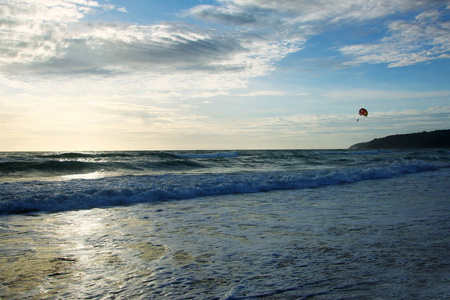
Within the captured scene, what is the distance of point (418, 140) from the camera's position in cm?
10706

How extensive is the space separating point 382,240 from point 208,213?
3.48m

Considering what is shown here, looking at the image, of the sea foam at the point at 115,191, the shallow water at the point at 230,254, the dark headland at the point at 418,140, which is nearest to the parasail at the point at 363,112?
the sea foam at the point at 115,191

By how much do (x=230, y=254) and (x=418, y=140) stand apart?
12158 cm

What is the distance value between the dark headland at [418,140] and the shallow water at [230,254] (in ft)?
367

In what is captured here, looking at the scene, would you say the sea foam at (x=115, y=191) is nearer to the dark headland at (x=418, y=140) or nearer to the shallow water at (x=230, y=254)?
the shallow water at (x=230, y=254)

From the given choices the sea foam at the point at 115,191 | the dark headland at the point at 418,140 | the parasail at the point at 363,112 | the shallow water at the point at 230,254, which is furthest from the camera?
the dark headland at the point at 418,140

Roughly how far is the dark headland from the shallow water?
367ft

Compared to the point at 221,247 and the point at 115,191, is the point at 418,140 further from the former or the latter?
the point at 221,247

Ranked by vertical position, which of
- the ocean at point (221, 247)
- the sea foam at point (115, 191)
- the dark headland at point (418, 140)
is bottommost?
the ocean at point (221, 247)

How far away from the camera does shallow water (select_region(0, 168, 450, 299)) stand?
2.98 metres

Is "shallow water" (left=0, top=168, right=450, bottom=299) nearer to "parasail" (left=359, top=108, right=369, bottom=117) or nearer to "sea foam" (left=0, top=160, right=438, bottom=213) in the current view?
"sea foam" (left=0, top=160, right=438, bottom=213)

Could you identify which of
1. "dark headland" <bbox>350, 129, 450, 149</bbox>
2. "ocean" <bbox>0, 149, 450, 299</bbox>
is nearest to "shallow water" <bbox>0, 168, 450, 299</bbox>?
"ocean" <bbox>0, 149, 450, 299</bbox>

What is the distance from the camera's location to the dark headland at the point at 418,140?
329 feet

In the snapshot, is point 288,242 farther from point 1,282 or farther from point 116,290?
point 1,282
